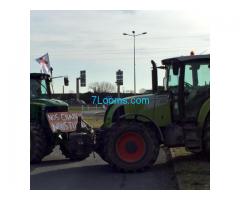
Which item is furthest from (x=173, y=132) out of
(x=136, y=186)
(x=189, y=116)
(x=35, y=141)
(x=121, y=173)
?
(x=35, y=141)

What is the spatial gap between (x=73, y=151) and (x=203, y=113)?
2.87 meters

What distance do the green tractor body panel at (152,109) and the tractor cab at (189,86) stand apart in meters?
0.16

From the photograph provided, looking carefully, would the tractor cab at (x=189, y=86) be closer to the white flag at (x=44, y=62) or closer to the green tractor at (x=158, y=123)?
the green tractor at (x=158, y=123)

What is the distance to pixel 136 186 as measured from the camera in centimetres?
921

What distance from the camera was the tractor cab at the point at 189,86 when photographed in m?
11.2

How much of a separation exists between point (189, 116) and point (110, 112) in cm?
167

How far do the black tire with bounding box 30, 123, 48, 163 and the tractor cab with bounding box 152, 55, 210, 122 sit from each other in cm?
295

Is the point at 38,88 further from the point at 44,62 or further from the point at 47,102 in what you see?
the point at 44,62

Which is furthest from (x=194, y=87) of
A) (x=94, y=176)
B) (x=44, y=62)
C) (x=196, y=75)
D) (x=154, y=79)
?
(x=44, y=62)

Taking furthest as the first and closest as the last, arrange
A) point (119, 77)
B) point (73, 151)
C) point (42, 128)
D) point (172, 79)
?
point (42, 128), point (172, 79), point (73, 151), point (119, 77)

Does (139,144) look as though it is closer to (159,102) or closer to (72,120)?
(159,102)

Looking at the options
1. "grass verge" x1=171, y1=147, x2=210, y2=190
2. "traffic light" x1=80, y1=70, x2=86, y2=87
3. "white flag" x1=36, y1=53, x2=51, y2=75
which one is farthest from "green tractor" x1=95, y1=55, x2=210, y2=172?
"white flag" x1=36, y1=53, x2=51, y2=75

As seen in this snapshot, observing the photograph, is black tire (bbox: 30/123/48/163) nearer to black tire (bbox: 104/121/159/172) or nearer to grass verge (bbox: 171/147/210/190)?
black tire (bbox: 104/121/159/172)

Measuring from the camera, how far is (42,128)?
1240 centimetres
